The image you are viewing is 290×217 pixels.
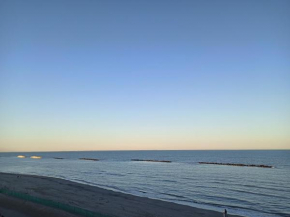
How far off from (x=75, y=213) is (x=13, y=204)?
20.2ft

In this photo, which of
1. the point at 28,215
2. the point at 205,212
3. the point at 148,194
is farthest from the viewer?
the point at 148,194

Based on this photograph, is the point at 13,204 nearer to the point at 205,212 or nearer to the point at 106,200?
the point at 106,200

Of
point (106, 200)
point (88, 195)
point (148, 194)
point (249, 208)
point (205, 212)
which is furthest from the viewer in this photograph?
point (148, 194)

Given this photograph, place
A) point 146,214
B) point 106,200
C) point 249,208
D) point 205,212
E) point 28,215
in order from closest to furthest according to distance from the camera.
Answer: point 28,215, point 146,214, point 205,212, point 249,208, point 106,200

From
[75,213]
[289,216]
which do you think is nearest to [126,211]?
[75,213]

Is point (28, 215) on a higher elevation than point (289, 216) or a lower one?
higher

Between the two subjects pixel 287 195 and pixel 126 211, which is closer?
pixel 126 211

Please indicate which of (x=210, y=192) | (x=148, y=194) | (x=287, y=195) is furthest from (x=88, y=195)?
(x=287, y=195)

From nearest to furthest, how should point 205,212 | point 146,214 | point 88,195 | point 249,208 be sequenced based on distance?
point 146,214
point 205,212
point 249,208
point 88,195

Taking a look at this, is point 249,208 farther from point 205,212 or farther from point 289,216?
point 205,212

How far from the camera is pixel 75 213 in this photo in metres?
17.5

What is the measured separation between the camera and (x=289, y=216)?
71.8ft

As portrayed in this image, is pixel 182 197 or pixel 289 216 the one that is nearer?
pixel 289 216

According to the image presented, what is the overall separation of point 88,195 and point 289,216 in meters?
21.3
